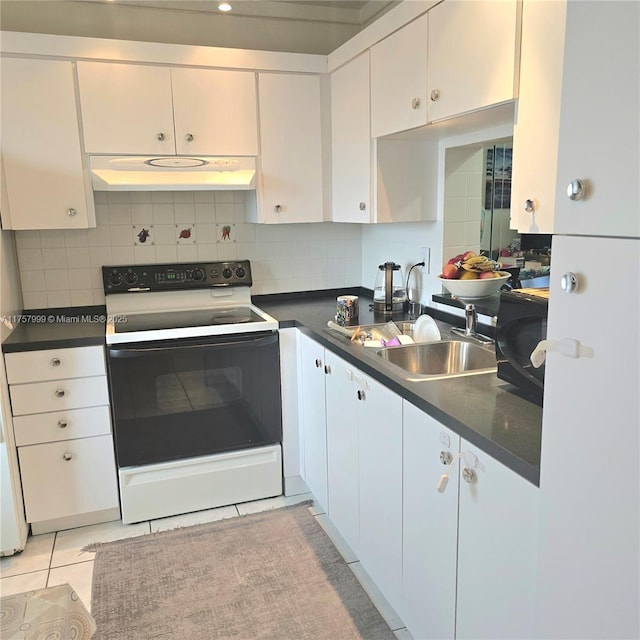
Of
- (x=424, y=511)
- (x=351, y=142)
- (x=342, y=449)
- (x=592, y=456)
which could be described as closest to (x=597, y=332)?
(x=592, y=456)

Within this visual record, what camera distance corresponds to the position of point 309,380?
8.55 feet

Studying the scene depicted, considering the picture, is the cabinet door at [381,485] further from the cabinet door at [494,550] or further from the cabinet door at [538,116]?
the cabinet door at [538,116]

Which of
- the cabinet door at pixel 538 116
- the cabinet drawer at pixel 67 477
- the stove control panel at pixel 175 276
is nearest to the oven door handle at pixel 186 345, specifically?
the cabinet drawer at pixel 67 477

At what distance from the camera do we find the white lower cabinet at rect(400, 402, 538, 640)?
1.21 metres

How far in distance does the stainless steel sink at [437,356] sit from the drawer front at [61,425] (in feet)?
4.32

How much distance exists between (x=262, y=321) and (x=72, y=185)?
3.48 ft

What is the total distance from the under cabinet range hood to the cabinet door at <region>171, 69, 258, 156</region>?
0.18 feet

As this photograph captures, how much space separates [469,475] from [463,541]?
19cm

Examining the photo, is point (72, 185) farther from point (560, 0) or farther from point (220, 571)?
point (560, 0)

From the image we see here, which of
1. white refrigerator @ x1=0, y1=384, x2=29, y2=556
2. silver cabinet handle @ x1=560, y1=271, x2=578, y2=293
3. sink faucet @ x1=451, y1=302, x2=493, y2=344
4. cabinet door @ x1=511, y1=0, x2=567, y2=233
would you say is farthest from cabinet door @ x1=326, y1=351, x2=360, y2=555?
white refrigerator @ x1=0, y1=384, x2=29, y2=556

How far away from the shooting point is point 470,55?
1811 millimetres

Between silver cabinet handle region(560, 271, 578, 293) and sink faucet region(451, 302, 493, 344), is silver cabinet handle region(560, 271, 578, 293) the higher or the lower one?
the higher one

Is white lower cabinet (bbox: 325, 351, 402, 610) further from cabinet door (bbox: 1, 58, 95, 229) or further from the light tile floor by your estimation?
cabinet door (bbox: 1, 58, 95, 229)

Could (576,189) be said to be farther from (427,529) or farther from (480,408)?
(427,529)
